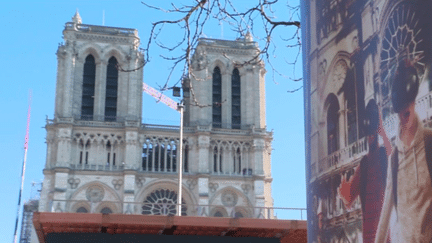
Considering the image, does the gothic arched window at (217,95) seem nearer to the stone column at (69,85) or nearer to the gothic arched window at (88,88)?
the gothic arched window at (88,88)

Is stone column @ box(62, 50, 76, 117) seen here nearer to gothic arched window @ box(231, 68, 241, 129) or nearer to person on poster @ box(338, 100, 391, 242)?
gothic arched window @ box(231, 68, 241, 129)

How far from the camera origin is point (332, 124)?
347 cm

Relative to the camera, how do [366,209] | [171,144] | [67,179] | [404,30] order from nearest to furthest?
[404,30], [366,209], [67,179], [171,144]

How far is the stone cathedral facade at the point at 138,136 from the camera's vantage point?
52438 millimetres

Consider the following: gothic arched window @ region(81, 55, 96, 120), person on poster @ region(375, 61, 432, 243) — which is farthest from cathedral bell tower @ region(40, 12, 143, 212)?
person on poster @ region(375, 61, 432, 243)

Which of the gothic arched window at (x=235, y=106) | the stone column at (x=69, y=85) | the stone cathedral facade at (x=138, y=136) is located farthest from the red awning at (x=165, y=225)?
the gothic arched window at (x=235, y=106)

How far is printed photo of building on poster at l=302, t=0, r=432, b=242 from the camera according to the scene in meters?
2.57

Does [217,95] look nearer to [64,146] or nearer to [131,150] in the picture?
[131,150]

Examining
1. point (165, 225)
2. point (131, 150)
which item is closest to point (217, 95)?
point (131, 150)

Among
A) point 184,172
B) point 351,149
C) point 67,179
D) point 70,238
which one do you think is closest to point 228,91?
point 184,172

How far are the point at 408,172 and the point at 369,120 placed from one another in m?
0.44

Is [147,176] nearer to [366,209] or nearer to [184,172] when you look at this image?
[184,172]

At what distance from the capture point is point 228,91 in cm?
5719

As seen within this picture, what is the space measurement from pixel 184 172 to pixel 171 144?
3077 mm
